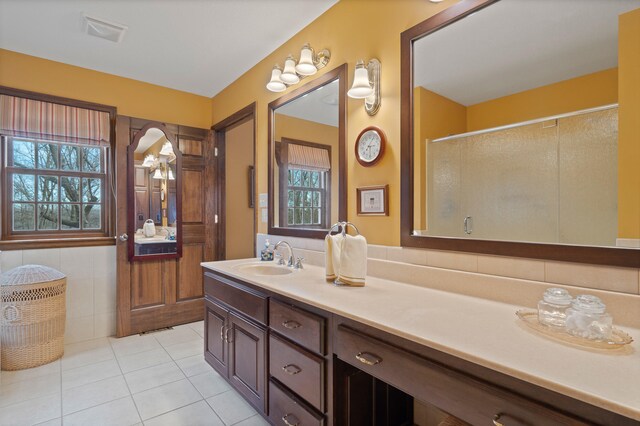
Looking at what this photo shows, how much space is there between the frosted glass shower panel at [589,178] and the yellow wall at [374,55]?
75 cm

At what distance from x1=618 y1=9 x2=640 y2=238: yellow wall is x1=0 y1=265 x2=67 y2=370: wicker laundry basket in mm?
3609

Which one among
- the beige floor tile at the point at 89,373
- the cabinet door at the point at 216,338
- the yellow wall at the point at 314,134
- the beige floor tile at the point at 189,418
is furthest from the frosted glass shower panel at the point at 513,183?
the beige floor tile at the point at 89,373

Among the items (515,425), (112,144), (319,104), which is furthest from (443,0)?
(112,144)

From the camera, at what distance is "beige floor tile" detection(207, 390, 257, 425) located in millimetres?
1863

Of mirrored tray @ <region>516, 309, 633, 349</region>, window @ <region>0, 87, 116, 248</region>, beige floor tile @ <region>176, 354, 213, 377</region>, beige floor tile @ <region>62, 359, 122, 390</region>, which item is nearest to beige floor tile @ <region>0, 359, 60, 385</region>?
beige floor tile @ <region>62, 359, 122, 390</region>

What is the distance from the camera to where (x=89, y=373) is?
7.75 feet

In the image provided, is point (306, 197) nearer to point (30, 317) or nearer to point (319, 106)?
point (319, 106)

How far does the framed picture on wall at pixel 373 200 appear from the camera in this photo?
1.80m

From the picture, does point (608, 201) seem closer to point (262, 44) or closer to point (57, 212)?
point (262, 44)

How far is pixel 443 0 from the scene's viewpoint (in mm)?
1532

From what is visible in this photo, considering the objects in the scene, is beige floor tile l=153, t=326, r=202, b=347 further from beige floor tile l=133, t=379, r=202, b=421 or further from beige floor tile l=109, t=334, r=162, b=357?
beige floor tile l=133, t=379, r=202, b=421

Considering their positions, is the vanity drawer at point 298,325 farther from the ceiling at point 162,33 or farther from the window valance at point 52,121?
the window valance at point 52,121

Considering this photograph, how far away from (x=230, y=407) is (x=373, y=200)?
1578 millimetres

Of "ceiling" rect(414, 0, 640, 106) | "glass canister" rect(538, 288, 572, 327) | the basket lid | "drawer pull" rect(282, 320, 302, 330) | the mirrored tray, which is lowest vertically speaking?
"drawer pull" rect(282, 320, 302, 330)
